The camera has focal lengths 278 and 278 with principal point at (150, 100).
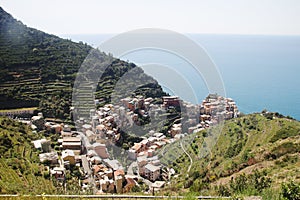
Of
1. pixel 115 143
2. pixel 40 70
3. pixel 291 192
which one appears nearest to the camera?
pixel 291 192

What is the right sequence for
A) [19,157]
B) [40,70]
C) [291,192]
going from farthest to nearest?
[40,70], [19,157], [291,192]

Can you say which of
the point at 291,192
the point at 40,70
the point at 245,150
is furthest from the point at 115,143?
the point at 40,70

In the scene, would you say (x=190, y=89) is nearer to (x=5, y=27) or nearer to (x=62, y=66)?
Result: (x=62, y=66)

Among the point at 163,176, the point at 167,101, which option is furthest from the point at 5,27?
the point at 163,176

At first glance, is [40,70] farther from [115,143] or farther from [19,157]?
[115,143]

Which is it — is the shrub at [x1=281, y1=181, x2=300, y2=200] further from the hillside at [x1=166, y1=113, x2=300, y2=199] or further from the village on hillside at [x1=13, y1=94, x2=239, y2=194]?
the village on hillside at [x1=13, y1=94, x2=239, y2=194]

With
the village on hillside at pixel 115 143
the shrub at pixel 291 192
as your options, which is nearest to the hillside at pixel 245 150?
the village on hillside at pixel 115 143
